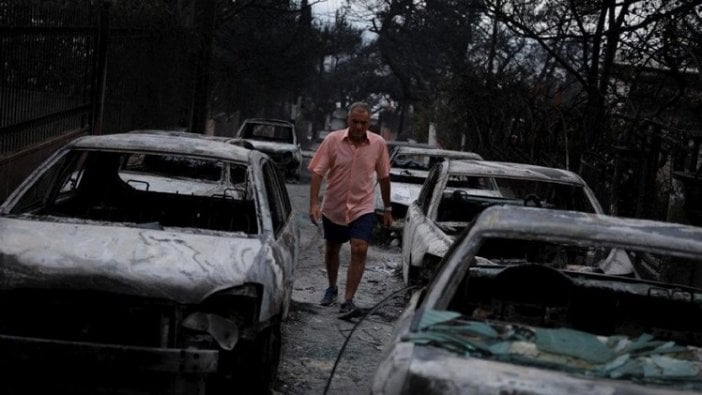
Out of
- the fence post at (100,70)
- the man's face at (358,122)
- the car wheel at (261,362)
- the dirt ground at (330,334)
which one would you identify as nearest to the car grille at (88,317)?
the car wheel at (261,362)

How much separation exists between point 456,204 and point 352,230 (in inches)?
72.6

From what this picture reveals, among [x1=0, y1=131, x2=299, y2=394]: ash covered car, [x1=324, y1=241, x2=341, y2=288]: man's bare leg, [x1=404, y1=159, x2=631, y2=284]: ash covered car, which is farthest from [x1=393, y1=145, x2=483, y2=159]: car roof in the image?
[x1=0, y1=131, x2=299, y2=394]: ash covered car

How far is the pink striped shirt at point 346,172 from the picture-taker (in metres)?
7.85

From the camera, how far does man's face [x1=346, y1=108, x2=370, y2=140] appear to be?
774 centimetres

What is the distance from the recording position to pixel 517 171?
8.26 metres

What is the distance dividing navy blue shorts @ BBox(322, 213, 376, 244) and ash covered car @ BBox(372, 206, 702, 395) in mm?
2830

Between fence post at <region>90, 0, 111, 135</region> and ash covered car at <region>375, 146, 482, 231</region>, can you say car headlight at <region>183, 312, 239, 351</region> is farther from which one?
fence post at <region>90, 0, 111, 135</region>

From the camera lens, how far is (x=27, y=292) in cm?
469

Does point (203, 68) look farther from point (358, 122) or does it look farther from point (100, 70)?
point (358, 122)

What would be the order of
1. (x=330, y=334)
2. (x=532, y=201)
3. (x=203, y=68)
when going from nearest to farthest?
(x=330, y=334) < (x=532, y=201) < (x=203, y=68)

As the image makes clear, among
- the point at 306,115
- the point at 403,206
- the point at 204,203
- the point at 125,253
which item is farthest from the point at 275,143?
the point at 306,115

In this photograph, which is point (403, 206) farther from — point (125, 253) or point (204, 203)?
point (125, 253)

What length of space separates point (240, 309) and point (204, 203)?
2254 millimetres

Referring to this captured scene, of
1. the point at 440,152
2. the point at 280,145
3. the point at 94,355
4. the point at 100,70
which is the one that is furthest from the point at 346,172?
the point at 280,145
